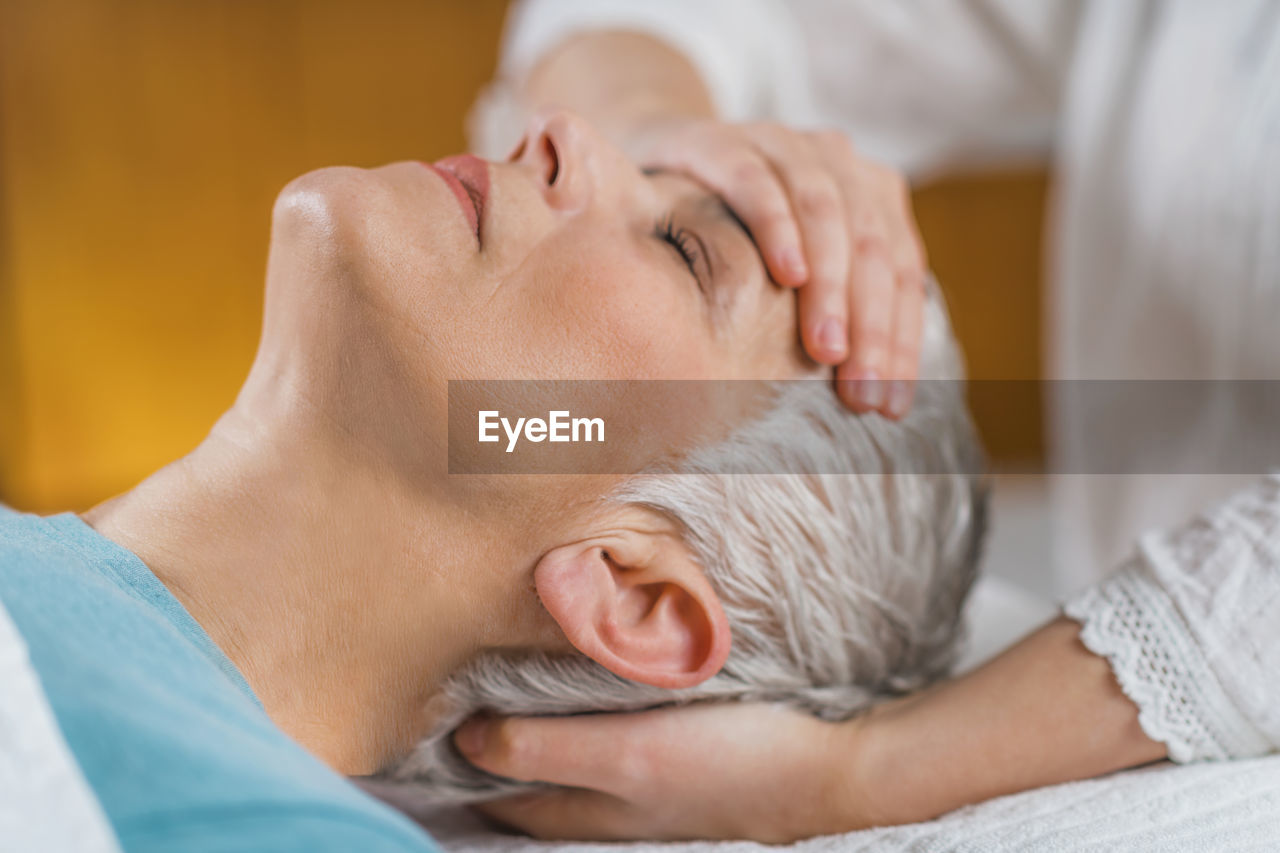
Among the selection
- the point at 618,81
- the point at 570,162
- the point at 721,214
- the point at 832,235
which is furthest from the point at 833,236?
the point at 618,81

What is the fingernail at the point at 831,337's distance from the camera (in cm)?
89

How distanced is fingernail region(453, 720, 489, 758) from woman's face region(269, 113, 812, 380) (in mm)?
310

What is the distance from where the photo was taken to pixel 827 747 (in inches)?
33.7

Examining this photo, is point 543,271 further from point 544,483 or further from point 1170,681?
point 1170,681

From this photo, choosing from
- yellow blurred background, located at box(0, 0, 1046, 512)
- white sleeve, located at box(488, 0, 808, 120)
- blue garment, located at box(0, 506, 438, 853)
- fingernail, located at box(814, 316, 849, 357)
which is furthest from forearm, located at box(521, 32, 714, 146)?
yellow blurred background, located at box(0, 0, 1046, 512)

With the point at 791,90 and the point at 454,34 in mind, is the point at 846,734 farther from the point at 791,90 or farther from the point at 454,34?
the point at 454,34

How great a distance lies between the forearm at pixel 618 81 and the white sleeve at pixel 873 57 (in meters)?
0.04

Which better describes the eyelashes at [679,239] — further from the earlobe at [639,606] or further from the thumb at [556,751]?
the thumb at [556,751]

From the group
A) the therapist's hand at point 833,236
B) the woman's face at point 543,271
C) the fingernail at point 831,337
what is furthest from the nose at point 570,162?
the fingernail at point 831,337

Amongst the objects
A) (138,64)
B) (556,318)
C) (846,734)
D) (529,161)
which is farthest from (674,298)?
(138,64)

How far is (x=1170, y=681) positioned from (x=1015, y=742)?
13 cm

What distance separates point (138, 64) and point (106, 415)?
4.03 feet

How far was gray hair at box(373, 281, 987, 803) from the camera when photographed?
860 mm

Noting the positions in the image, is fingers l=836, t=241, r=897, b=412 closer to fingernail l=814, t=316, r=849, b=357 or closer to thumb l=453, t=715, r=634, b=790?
fingernail l=814, t=316, r=849, b=357
